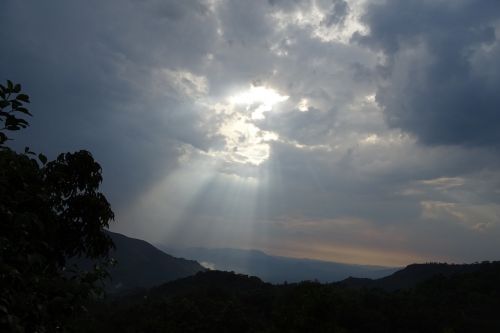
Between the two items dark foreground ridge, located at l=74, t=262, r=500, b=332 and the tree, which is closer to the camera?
the tree

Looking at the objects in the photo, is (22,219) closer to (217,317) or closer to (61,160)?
(61,160)

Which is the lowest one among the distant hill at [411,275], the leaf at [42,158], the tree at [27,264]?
the tree at [27,264]

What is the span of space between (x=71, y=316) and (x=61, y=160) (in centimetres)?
581

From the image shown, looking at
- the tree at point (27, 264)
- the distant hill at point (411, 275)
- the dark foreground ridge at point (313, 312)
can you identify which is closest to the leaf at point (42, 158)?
the tree at point (27, 264)

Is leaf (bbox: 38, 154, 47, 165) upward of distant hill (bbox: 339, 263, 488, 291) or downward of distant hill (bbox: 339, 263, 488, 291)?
downward

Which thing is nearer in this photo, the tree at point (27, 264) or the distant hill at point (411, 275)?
the tree at point (27, 264)

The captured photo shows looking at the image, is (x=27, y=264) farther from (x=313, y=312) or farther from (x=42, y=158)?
(x=313, y=312)

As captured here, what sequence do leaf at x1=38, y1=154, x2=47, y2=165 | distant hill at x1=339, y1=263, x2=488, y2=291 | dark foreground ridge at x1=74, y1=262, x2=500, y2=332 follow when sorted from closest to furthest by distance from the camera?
1. leaf at x1=38, y1=154, x2=47, y2=165
2. dark foreground ridge at x1=74, y1=262, x2=500, y2=332
3. distant hill at x1=339, y1=263, x2=488, y2=291

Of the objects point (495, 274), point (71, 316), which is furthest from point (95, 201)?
point (495, 274)

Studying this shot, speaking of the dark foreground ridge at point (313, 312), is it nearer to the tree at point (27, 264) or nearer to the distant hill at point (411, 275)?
the tree at point (27, 264)

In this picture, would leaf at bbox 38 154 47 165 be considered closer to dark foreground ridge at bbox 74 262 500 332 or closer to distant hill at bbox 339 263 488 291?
dark foreground ridge at bbox 74 262 500 332

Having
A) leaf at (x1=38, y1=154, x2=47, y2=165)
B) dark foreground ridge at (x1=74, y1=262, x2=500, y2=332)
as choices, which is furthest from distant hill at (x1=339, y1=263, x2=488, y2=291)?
leaf at (x1=38, y1=154, x2=47, y2=165)

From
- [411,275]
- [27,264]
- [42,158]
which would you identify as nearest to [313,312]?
[42,158]

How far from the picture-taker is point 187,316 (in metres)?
60.7
